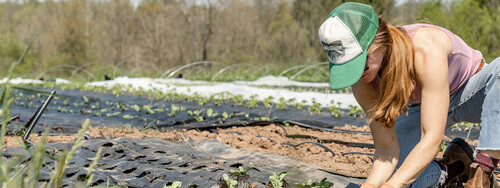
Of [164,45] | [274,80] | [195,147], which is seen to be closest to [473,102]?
[195,147]

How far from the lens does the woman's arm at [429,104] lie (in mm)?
1779

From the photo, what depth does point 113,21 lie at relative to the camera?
762 inches

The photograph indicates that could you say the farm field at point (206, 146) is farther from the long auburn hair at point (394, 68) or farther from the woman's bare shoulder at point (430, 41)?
the woman's bare shoulder at point (430, 41)

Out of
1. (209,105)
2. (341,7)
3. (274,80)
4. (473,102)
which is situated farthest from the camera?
(274,80)

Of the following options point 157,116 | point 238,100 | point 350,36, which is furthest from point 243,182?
point 238,100

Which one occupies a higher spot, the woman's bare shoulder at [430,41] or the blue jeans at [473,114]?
the woman's bare shoulder at [430,41]

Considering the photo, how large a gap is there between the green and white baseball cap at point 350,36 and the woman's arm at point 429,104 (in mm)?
257

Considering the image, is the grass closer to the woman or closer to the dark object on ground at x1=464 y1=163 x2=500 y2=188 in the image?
the woman

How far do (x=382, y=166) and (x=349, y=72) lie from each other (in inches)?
24.1

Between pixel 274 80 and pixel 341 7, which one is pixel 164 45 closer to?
pixel 274 80

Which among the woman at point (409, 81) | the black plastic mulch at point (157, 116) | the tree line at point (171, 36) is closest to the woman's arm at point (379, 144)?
Result: the woman at point (409, 81)

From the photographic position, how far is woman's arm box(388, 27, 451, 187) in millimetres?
1779

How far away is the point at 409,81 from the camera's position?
183cm

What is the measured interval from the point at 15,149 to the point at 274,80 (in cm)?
889
